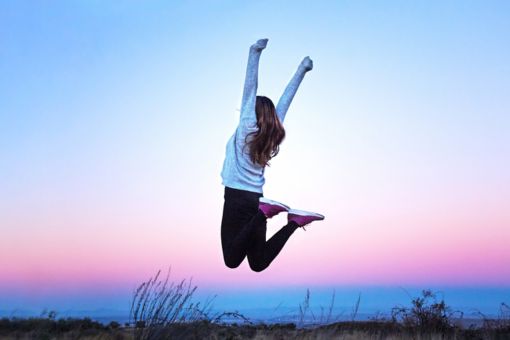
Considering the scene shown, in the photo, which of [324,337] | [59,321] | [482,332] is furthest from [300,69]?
[59,321]

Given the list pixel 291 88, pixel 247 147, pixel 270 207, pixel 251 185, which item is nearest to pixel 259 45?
pixel 291 88

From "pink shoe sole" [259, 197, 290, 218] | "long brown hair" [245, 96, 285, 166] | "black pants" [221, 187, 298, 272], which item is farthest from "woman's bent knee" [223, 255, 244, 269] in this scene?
"long brown hair" [245, 96, 285, 166]

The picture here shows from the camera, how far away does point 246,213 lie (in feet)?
17.8

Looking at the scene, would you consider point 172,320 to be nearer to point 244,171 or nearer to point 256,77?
point 244,171

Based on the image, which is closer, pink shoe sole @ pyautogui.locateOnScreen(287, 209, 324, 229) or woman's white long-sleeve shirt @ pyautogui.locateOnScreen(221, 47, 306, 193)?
woman's white long-sleeve shirt @ pyautogui.locateOnScreen(221, 47, 306, 193)

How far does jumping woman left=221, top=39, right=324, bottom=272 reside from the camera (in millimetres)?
5227

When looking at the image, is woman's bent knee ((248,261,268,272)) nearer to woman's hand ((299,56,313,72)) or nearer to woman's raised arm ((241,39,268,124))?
woman's raised arm ((241,39,268,124))

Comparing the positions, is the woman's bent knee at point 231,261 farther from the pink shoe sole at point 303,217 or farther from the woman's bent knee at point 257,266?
the pink shoe sole at point 303,217

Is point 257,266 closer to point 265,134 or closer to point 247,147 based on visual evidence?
point 247,147

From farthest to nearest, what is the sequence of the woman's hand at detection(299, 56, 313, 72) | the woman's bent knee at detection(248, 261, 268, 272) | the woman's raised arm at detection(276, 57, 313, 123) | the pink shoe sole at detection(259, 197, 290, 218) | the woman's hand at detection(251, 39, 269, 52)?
the woman's hand at detection(299, 56, 313, 72) < the woman's raised arm at detection(276, 57, 313, 123) < the woman's bent knee at detection(248, 261, 268, 272) < the pink shoe sole at detection(259, 197, 290, 218) < the woman's hand at detection(251, 39, 269, 52)

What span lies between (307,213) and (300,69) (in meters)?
1.47

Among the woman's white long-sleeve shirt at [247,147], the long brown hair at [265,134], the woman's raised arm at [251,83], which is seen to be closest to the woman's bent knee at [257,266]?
the woman's white long-sleeve shirt at [247,147]

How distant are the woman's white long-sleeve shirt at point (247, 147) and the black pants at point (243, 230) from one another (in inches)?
3.8

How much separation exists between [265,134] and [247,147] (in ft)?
0.70
